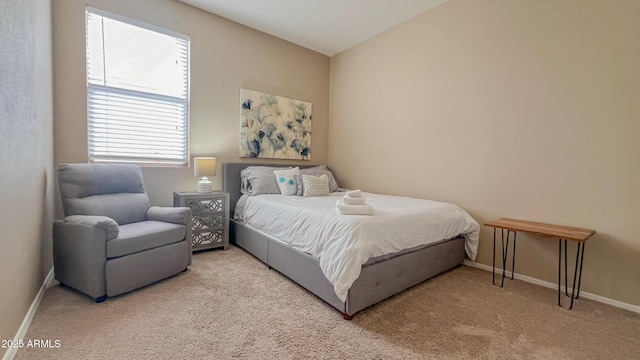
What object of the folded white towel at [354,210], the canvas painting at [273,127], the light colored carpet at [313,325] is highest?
the canvas painting at [273,127]

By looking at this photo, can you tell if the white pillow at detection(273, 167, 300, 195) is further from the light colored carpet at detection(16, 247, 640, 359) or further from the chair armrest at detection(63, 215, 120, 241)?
the chair armrest at detection(63, 215, 120, 241)

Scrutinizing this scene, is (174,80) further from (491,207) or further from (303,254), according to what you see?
(491,207)

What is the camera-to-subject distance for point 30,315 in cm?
178

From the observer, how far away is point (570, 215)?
2.39 m

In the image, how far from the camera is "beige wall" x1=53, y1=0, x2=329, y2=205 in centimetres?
266

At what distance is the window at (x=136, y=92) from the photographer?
2857 mm

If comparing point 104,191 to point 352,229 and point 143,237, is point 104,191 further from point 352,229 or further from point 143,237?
point 352,229

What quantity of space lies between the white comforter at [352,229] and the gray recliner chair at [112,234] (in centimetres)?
91

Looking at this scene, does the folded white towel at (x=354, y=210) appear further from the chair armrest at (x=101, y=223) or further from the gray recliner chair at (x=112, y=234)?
the chair armrest at (x=101, y=223)

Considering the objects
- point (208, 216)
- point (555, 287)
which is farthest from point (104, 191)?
point (555, 287)

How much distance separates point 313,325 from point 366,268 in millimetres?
527

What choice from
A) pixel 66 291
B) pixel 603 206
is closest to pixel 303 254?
pixel 66 291

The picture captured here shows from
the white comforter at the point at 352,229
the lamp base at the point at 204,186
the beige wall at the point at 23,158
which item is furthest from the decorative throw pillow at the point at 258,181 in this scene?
the beige wall at the point at 23,158

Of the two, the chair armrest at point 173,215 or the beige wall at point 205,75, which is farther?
the beige wall at point 205,75
